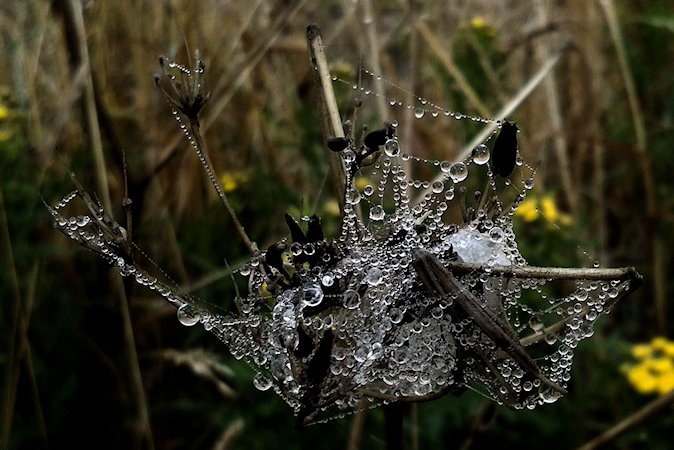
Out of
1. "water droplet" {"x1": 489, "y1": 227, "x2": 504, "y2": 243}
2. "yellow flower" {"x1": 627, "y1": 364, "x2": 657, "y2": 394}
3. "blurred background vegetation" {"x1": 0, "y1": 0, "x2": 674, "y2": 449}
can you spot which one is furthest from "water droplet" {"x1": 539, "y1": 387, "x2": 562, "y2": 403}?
"yellow flower" {"x1": 627, "y1": 364, "x2": 657, "y2": 394}

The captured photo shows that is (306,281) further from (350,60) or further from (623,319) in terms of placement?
(350,60)

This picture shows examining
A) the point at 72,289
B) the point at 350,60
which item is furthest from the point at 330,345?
the point at 350,60

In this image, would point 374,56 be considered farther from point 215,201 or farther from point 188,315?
point 188,315

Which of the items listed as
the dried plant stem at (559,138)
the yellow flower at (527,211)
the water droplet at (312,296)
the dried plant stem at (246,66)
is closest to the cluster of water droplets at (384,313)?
the water droplet at (312,296)

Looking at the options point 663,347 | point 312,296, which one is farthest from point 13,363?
point 663,347

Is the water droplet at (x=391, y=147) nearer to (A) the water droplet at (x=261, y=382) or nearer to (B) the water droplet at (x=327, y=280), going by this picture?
(B) the water droplet at (x=327, y=280)

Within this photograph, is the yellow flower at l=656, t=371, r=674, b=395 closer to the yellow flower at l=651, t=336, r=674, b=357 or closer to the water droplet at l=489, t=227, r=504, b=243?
the yellow flower at l=651, t=336, r=674, b=357
